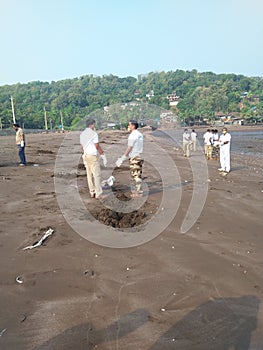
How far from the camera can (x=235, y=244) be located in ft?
16.5

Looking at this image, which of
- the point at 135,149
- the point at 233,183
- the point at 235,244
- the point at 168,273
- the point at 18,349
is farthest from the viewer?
the point at 233,183

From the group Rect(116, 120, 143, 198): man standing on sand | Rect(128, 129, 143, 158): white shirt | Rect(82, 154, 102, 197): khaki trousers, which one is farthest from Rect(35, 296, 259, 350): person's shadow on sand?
Rect(128, 129, 143, 158): white shirt

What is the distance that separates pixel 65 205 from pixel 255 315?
179 inches

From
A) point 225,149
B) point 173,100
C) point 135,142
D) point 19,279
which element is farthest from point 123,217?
point 173,100

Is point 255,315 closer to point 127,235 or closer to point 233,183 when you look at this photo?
point 127,235

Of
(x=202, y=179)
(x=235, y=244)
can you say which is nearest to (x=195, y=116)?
(x=202, y=179)

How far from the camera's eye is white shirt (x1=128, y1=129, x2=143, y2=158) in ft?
24.5

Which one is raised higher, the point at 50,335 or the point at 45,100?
the point at 45,100

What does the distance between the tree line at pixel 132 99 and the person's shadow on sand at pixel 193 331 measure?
228 ft

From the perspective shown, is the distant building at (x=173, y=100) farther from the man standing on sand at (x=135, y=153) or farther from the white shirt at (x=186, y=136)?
the man standing on sand at (x=135, y=153)

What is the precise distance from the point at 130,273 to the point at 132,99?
87974mm

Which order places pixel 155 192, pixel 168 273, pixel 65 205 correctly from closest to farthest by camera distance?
1. pixel 168 273
2. pixel 65 205
3. pixel 155 192

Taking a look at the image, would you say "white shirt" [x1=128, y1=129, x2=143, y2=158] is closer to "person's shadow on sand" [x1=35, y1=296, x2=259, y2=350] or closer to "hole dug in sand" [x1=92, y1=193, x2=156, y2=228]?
"hole dug in sand" [x1=92, y1=193, x2=156, y2=228]

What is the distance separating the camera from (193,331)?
9.62 feet
